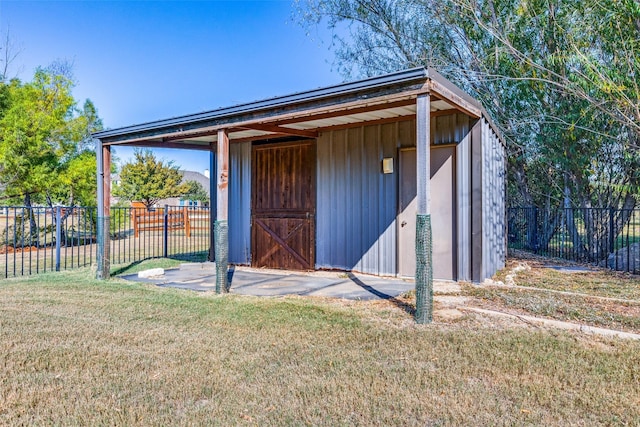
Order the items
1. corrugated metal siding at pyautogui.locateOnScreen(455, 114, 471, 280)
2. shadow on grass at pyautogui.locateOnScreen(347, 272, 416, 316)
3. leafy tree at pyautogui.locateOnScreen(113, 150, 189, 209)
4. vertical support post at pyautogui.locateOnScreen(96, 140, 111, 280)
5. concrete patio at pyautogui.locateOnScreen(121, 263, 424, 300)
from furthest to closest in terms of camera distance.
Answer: leafy tree at pyautogui.locateOnScreen(113, 150, 189, 209) → vertical support post at pyautogui.locateOnScreen(96, 140, 111, 280) → corrugated metal siding at pyautogui.locateOnScreen(455, 114, 471, 280) → concrete patio at pyautogui.locateOnScreen(121, 263, 424, 300) → shadow on grass at pyautogui.locateOnScreen(347, 272, 416, 316)

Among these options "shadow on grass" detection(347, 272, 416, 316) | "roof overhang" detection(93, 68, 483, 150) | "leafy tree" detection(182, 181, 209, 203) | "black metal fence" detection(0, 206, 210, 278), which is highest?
"leafy tree" detection(182, 181, 209, 203)

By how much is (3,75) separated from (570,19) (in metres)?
14.8

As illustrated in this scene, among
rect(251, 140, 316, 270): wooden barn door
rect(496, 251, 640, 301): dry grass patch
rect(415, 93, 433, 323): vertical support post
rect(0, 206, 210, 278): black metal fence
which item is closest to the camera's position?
rect(415, 93, 433, 323): vertical support post

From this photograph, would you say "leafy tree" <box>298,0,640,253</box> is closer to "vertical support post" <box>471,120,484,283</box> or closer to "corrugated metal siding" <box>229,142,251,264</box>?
"vertical support post" <box>471,120,484,283</box>

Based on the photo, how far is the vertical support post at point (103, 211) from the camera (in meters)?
6.79

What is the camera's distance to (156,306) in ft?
15.9

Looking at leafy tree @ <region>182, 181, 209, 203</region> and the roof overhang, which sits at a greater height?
leafy tree @ <region>182, 181, 209, 203</region>

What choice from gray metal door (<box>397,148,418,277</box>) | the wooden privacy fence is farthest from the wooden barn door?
the wooden privacy fence

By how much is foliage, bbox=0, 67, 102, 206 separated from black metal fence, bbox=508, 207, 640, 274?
12.7m

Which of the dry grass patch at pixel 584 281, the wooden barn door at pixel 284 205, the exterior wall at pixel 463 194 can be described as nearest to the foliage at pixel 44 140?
the wooden barn door at pixel 284 205

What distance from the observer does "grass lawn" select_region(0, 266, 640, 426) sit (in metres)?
2.36

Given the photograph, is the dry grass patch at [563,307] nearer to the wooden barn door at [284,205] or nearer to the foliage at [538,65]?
the wooden barn door at [284,205]

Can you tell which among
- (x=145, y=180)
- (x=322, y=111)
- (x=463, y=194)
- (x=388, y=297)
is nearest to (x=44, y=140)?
(x=322, y=111)

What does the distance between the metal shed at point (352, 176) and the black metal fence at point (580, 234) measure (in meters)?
2.23
